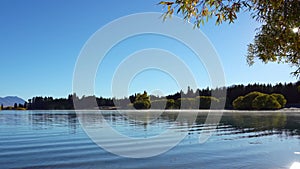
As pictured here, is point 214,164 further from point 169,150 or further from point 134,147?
point 134,147

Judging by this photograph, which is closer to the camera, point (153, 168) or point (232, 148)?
point (153, 168)

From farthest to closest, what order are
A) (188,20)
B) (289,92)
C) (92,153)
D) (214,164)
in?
1. (289,92)
2. (92,153)
3. (214,164)
4. (188,20)

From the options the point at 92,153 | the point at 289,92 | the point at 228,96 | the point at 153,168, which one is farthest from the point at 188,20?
the point at 228,96

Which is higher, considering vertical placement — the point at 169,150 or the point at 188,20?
the point at 188,20

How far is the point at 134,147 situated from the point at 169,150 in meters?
3.19

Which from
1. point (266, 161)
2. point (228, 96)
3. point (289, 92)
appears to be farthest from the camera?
point (228, 96)

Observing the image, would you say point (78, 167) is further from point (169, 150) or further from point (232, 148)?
point (232, 148)

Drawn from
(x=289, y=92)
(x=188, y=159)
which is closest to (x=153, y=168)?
(x=188, y=159)

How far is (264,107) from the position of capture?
503 ft

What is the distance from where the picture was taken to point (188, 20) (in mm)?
9875

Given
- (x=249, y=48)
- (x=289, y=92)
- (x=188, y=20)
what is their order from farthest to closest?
(x=289, y=92)
(x=249, y=48)
(x=188, y=20)

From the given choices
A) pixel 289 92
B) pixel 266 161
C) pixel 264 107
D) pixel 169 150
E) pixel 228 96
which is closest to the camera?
pixel 266 161

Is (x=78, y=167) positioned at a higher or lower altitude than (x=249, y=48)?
lower

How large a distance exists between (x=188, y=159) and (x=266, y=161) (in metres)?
4.98
